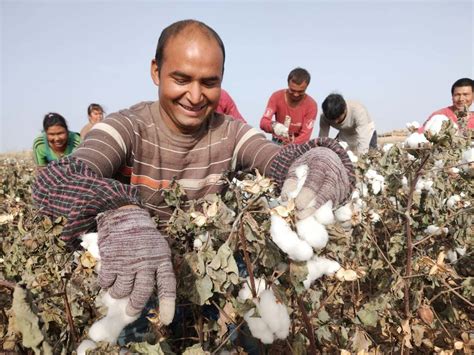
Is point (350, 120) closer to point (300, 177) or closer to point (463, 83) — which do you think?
point (463, 83)

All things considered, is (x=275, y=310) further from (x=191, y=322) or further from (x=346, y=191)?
(x=191, y=322)

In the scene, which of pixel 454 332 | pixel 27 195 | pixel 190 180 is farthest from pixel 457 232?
pixel 27 195

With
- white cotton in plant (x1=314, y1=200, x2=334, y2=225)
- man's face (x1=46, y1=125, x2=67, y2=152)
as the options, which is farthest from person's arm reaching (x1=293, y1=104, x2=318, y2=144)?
white cotton in plant (x1=314, y1=200, x2=334, y2=225)

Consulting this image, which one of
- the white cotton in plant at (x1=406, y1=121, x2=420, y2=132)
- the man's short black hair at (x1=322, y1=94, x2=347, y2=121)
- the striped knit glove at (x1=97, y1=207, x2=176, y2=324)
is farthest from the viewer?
the man's short black hair at (x1=322, y1=94, x2=347, y2=121)

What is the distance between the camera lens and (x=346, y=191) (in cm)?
121

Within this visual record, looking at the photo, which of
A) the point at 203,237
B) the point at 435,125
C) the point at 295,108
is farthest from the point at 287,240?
the point at 295,108

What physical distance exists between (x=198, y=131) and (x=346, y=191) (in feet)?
2.04

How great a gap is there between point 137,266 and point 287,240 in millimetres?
289

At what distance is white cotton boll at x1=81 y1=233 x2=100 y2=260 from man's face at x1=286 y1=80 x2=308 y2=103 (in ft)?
13.6

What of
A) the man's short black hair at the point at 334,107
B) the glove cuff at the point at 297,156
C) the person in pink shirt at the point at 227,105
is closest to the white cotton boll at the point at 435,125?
the glove cuff at the point at 297,156

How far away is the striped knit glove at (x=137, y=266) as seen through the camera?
2.64ft

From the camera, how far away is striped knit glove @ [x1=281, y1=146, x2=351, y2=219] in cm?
102

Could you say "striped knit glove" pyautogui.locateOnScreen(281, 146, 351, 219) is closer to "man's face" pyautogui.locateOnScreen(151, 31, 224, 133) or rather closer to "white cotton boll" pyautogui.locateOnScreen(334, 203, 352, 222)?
"white cotton boll" pyautogui.locateOnScreen(334, 203, 352, 222)

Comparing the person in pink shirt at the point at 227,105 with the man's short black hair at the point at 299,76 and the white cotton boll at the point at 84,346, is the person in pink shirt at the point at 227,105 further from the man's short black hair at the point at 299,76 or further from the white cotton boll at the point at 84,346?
the white cotton boll at the point at 84,346
